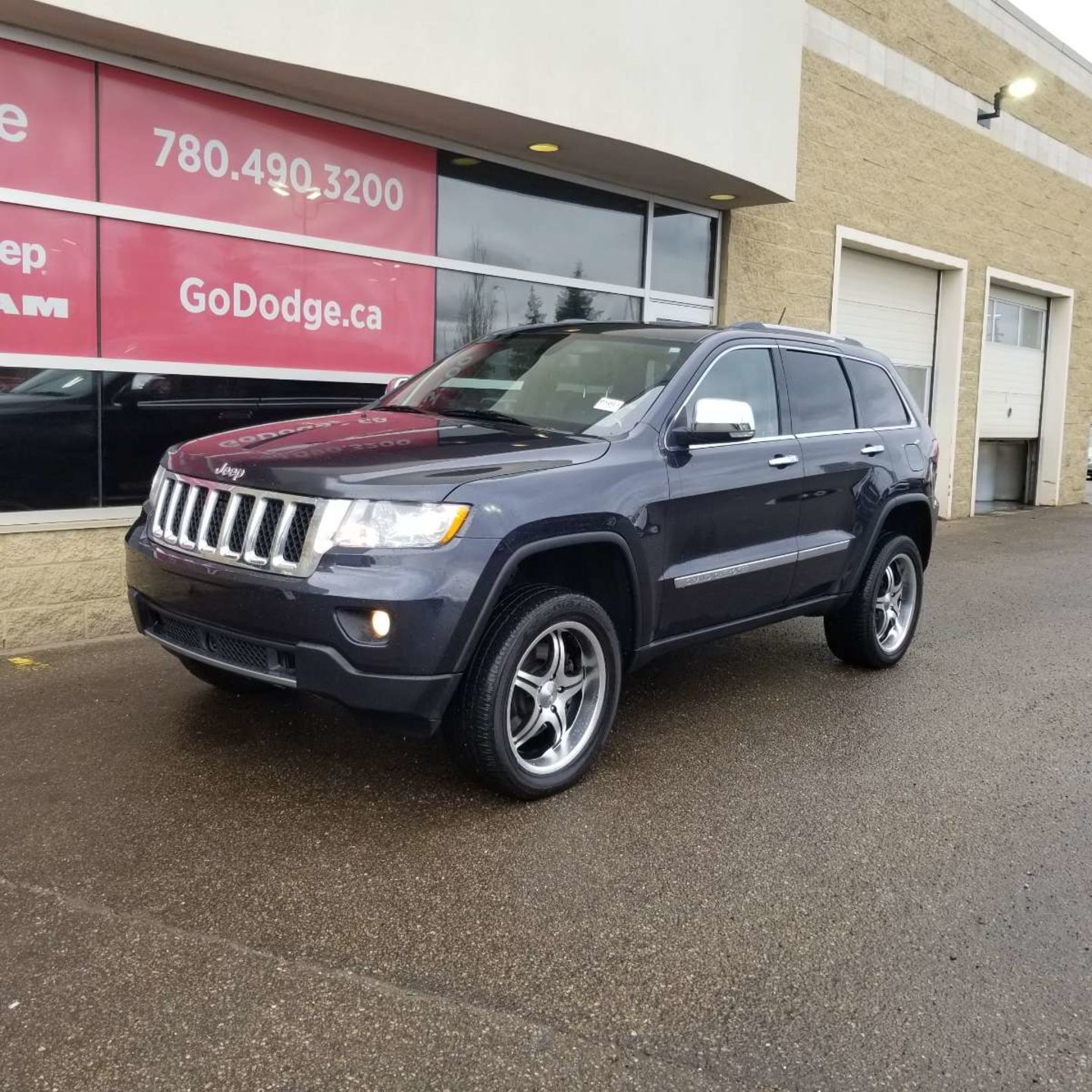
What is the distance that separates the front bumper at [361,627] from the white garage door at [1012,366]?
13655 mm

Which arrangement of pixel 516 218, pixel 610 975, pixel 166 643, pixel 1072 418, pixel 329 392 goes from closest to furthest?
pixel 610 975
pixel 166 643
pixel 329 392
pixel 516 218
pixel 1072 418

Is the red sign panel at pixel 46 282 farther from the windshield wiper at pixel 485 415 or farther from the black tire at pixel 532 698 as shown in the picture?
the black tire at pixel 532 698

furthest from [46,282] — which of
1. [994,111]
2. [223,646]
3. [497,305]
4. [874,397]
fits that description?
[994,111]

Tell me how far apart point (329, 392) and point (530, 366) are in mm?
3100

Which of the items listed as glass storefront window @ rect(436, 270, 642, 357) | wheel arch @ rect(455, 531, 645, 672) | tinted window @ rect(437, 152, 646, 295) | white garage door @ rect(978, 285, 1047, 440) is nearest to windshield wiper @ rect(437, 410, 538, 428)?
wheel arch @ rect(455, 531, 645, 672)

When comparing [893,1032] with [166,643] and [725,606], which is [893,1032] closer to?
[725,606]

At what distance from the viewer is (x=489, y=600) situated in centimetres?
373

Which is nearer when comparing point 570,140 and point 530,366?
point 530,366

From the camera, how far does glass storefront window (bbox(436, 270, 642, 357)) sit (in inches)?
335

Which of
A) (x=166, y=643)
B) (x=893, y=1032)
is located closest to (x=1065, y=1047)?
(x=893, y=1032)

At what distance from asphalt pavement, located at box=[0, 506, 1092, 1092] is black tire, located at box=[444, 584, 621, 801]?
0.16m

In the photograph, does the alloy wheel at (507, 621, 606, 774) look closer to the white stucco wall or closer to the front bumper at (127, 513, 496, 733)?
the front bumper at (127, 513, 496, 733)

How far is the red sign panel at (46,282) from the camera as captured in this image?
20.2 feet

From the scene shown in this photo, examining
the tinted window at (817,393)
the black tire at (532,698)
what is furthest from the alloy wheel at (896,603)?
the black tire at (532,698)
